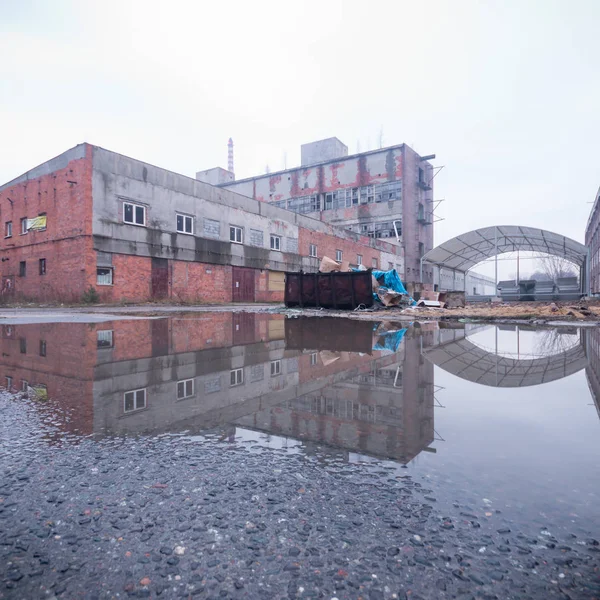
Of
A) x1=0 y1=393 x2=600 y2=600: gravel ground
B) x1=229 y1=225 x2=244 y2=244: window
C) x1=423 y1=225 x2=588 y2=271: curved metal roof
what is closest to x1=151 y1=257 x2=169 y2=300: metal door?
x1=229 y1=225 x2=244 y2=244: window

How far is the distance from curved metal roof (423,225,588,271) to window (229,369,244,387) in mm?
27666

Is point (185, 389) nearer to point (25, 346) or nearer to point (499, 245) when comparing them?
point (25, 346)

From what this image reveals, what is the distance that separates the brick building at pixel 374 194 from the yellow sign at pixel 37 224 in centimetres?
→ 2915

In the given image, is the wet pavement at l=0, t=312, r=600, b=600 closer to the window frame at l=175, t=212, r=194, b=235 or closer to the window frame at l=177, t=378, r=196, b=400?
the window frame at l=177, t=378, r=196, b=400

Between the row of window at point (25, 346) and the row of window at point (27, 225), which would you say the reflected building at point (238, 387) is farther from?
the row of window at point (27, 225)

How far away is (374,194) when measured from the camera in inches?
1612

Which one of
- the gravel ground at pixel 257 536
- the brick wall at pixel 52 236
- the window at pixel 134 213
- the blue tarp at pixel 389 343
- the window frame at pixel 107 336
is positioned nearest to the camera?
the gravel ground at pixel 257 536

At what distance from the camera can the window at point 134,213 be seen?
18.3 metres

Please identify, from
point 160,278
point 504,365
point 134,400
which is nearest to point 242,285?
point 160,278

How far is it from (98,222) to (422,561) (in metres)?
19.0

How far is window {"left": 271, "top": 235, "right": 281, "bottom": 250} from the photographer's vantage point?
27234 mm

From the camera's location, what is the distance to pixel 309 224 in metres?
30.8

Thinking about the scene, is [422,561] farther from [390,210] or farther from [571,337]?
[390,210]

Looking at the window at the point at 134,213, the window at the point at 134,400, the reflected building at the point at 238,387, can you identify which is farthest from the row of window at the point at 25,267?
the window at the point at 134,400
